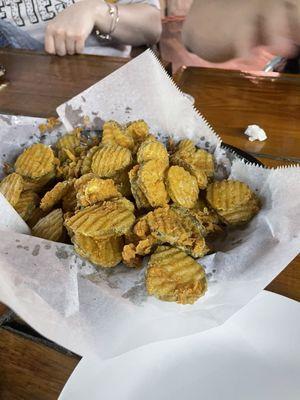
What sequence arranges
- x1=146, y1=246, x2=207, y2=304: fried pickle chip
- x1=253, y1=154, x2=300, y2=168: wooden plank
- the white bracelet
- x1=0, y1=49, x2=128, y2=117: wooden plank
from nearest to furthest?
1. x1=146, y1=246, x2=207, y2=304: fried pickle chip
2. x1=253, y1=154, x2=300, y2=168: wooden plank
3. x1=0, y1=49, x2=128, y2=117: wooden plank
4. the white bracelet

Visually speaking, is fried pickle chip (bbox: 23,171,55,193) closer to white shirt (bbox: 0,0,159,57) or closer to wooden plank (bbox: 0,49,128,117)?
wooden plank (bbox: 0,49,128,117)

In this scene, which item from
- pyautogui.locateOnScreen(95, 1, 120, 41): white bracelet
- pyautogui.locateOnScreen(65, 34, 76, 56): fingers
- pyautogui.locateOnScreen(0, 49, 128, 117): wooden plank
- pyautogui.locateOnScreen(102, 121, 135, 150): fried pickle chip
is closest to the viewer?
pyautogui.locateOnScreen(102, 121, 135, 150): fried pickle chip

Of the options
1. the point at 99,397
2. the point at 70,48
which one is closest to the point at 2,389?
the point at 99,397

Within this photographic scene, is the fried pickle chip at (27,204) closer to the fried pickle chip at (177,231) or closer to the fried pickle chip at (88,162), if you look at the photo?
the fried pickle chip at (88,162)

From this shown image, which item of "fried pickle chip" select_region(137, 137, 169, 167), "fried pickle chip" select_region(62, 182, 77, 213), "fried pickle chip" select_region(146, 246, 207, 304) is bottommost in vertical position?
"fried pickle chip" select_region(62, 182, 77, 213)

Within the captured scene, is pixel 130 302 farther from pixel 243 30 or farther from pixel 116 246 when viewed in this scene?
pixel 243 30

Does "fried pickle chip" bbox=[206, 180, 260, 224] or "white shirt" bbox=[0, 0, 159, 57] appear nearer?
"fried pickle chip" bbox=[206, 180, 260, 224]

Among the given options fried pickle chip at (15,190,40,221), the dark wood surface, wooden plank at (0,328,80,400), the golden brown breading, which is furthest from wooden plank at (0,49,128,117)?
wooden plank at (0,328,80,400)
